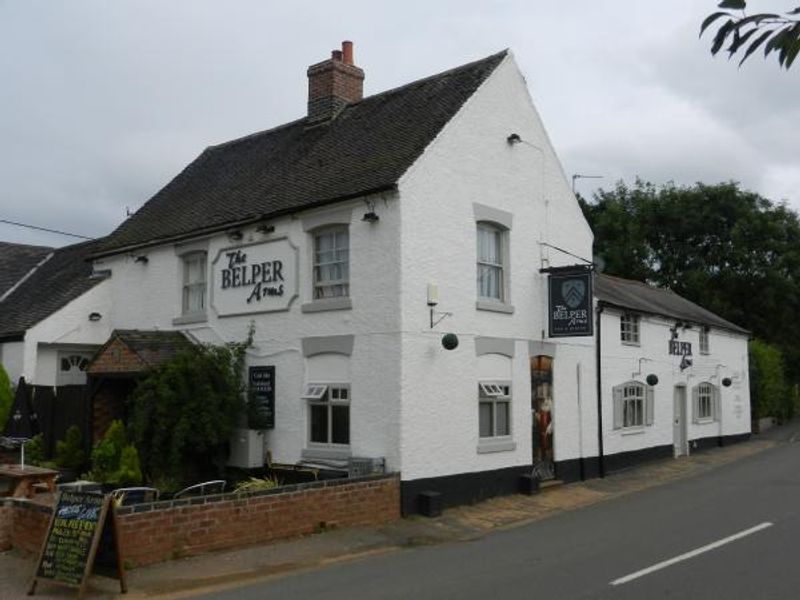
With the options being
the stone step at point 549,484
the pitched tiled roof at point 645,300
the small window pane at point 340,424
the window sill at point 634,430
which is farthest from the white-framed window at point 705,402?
the small window pane at point 340,424

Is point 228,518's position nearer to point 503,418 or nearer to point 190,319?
point 503,418

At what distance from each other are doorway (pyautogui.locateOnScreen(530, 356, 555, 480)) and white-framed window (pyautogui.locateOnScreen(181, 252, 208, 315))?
7.33 metres

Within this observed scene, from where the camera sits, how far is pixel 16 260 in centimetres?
2502

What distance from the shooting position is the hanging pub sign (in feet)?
52.8

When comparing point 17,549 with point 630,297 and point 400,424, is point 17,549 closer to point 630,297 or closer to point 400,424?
point 400,424

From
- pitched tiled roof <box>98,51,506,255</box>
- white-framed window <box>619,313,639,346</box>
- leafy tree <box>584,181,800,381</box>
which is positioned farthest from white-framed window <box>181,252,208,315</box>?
leafy tree <box>584,181,800,381</box>

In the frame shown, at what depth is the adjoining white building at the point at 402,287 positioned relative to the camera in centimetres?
1397

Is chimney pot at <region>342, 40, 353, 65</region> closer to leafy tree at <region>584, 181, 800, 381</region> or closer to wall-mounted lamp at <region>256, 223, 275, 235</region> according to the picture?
wall-mounted lamp at <region>256, 223, 275, 235</region>

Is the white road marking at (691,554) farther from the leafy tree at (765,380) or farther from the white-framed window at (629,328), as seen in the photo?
the leafy tree at (765,380)

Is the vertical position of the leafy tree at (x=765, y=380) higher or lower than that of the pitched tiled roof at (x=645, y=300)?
lower

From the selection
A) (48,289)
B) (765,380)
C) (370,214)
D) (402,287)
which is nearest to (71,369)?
(48,289)

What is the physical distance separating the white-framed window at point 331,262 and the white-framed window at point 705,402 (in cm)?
1468

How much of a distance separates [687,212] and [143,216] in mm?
31937

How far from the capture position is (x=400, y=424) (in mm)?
13375
